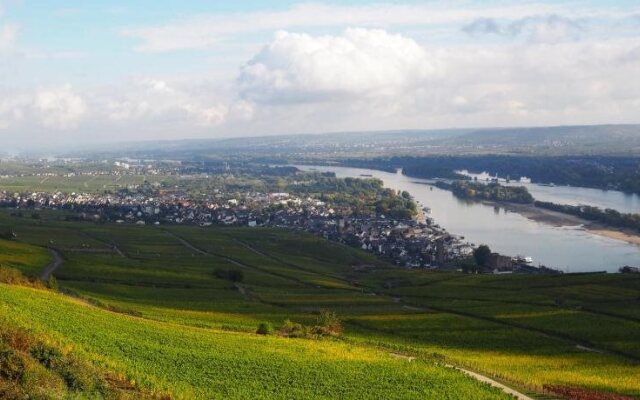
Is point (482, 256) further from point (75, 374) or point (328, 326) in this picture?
point (75, 374)

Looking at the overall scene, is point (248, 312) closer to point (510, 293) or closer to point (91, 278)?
point (91, 278)

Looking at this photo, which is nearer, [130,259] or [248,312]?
[248,312]

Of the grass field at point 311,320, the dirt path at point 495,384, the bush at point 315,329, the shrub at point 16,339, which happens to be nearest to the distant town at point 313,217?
the grass field at point 311,320

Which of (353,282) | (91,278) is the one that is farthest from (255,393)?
(353,282)

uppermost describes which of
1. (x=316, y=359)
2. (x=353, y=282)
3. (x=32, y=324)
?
(x=32, y=324)

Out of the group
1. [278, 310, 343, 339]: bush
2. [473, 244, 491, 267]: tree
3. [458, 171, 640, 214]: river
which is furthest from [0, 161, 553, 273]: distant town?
[278, 310, 343, 339]: bush

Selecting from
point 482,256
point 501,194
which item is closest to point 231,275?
point 482,256

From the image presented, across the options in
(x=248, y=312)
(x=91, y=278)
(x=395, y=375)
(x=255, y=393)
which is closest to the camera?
(x=255, y=393)
